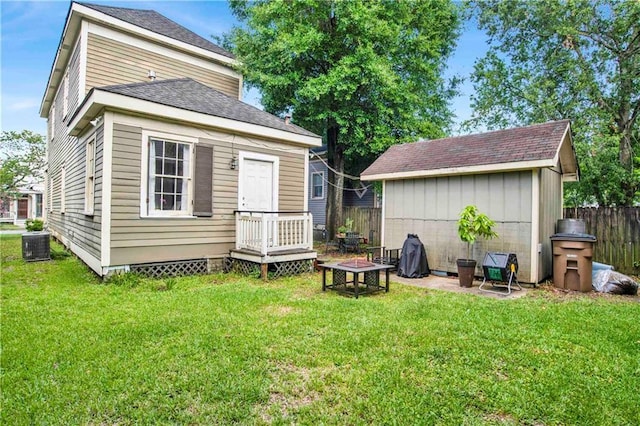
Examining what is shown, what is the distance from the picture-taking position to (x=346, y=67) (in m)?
11.8

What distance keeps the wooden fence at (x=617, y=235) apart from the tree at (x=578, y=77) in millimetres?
3799

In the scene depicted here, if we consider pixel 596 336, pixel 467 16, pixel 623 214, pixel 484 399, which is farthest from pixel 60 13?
pixel 467 16

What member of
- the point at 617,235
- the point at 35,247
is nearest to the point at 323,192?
the point at 35,247

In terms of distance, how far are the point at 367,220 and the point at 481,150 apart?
6483 millimetres

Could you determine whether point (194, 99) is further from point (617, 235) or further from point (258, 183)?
point (617, 235)

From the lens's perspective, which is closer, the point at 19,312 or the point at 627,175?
the point at 19,312

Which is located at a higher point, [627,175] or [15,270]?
[627,175]

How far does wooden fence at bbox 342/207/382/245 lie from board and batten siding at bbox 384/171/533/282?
166 inches

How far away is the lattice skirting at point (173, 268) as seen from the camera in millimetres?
6508

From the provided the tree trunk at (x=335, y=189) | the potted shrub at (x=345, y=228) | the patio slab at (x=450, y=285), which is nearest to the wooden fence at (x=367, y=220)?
the potted shrub at (x=345, y=228)

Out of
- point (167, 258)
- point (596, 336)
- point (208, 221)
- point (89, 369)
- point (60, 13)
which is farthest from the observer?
point (60, 13)

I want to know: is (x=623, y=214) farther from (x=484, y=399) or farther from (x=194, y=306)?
(x=194, y=306)

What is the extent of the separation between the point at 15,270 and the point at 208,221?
4112 millimetres

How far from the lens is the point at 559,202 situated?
26.8 ft
